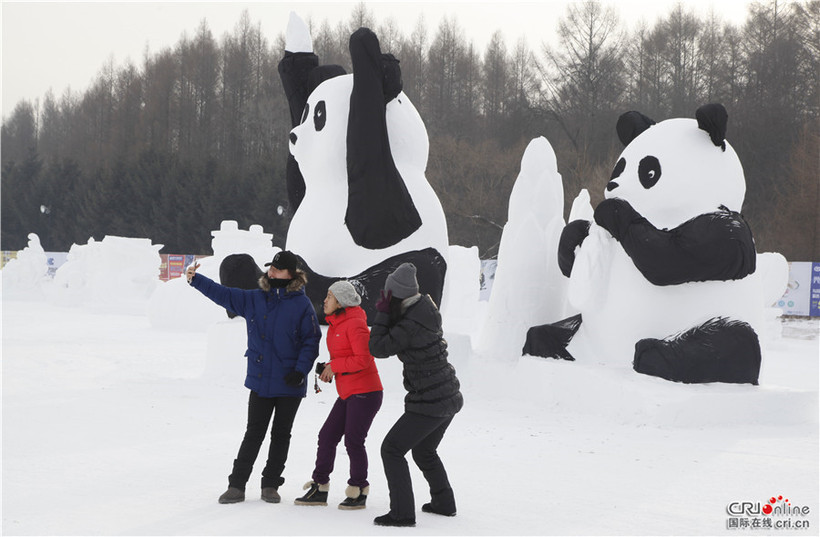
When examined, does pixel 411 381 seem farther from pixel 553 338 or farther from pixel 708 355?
pixel 553 338

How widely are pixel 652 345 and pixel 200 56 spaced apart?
37.6 meters

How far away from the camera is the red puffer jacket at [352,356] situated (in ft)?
12.2

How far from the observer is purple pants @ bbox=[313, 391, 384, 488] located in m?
3.72

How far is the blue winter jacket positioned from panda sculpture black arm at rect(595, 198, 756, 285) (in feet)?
10.1

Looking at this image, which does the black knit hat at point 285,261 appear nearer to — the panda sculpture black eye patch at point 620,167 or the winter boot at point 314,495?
the winter boot at point 314,495

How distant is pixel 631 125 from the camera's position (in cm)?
683

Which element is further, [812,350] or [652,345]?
[812,350]

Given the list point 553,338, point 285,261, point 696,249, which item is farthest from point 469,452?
point 696,249

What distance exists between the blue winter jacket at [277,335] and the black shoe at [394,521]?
2.24 ft

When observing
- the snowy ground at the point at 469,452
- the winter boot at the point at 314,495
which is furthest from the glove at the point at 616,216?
the winter boot at the point at 314,495

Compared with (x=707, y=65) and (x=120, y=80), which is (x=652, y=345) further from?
(x=120, y=80)

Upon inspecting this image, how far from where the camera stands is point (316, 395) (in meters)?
6.61

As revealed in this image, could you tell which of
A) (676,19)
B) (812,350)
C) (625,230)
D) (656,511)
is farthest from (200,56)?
(656,511)

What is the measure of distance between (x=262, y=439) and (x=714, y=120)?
163 inches
